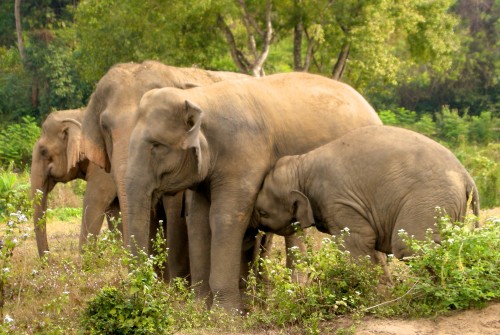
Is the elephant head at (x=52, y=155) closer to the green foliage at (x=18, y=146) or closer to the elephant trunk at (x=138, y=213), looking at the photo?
the elephant trunk at (x=138, y=213)

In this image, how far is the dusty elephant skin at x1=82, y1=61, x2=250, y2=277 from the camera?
9.95m

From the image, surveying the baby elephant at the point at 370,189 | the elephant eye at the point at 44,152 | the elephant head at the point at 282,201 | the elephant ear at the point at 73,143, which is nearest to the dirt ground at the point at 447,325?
the baby elephant at the point at 370,189

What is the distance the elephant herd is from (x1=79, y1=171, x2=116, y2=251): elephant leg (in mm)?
2829

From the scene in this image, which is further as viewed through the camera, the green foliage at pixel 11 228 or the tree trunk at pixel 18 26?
the tree trunk at pixel 18 26

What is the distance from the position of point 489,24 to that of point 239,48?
17.1 m

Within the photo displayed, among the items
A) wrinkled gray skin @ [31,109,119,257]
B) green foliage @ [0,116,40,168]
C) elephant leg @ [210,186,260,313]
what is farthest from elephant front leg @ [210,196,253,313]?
green foliage @ [0,116,40,168]

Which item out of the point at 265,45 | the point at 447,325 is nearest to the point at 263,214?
the point at 447,325

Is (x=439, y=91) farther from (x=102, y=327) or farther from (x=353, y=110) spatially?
(x=102, y=327)

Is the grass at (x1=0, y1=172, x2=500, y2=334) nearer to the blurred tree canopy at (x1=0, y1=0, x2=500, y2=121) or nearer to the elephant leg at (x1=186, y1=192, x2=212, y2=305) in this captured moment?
the elephant leg at (x1=186, y1=192, x2=212, y2=305)

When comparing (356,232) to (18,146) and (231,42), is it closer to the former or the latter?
(231,42)

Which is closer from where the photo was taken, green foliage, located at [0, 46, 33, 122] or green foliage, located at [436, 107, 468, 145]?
green foliage, located at [436, 107, 468, 145]

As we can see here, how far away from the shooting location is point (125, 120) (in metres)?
9.97

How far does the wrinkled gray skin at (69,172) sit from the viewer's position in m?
12.7

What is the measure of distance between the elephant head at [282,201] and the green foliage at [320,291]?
1029 mm
